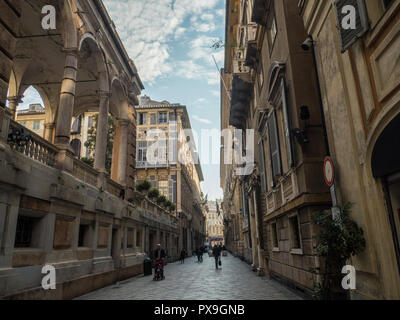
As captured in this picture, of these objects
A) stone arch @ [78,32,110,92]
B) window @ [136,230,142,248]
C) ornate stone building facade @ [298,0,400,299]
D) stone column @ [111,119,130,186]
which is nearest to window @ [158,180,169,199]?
window @ [136,230,142,248]

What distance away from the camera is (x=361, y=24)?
17.9 feet

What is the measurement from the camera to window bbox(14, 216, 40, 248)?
8.27m

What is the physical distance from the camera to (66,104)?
10.9 meters

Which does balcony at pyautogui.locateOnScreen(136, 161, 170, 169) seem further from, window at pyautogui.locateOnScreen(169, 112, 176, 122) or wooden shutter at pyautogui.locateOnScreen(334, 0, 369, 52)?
wooden shutter at pyautogui.locateOnScreen(334, 0, 369, 52)

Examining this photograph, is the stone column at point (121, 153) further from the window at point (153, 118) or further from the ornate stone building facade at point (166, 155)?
the window at point (153, 118)

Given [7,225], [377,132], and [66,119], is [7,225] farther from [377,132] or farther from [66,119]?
[377,132]

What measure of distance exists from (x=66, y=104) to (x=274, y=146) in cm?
834

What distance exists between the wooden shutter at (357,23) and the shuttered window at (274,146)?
5309 millimetres

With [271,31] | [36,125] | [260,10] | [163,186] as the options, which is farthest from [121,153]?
[36,125]

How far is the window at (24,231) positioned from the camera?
27.1ft

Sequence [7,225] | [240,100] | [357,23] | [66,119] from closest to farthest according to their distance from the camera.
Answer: [357,23] < [7,225] < [66,119] < [240,100]

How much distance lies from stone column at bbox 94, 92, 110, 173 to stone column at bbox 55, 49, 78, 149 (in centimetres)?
326
